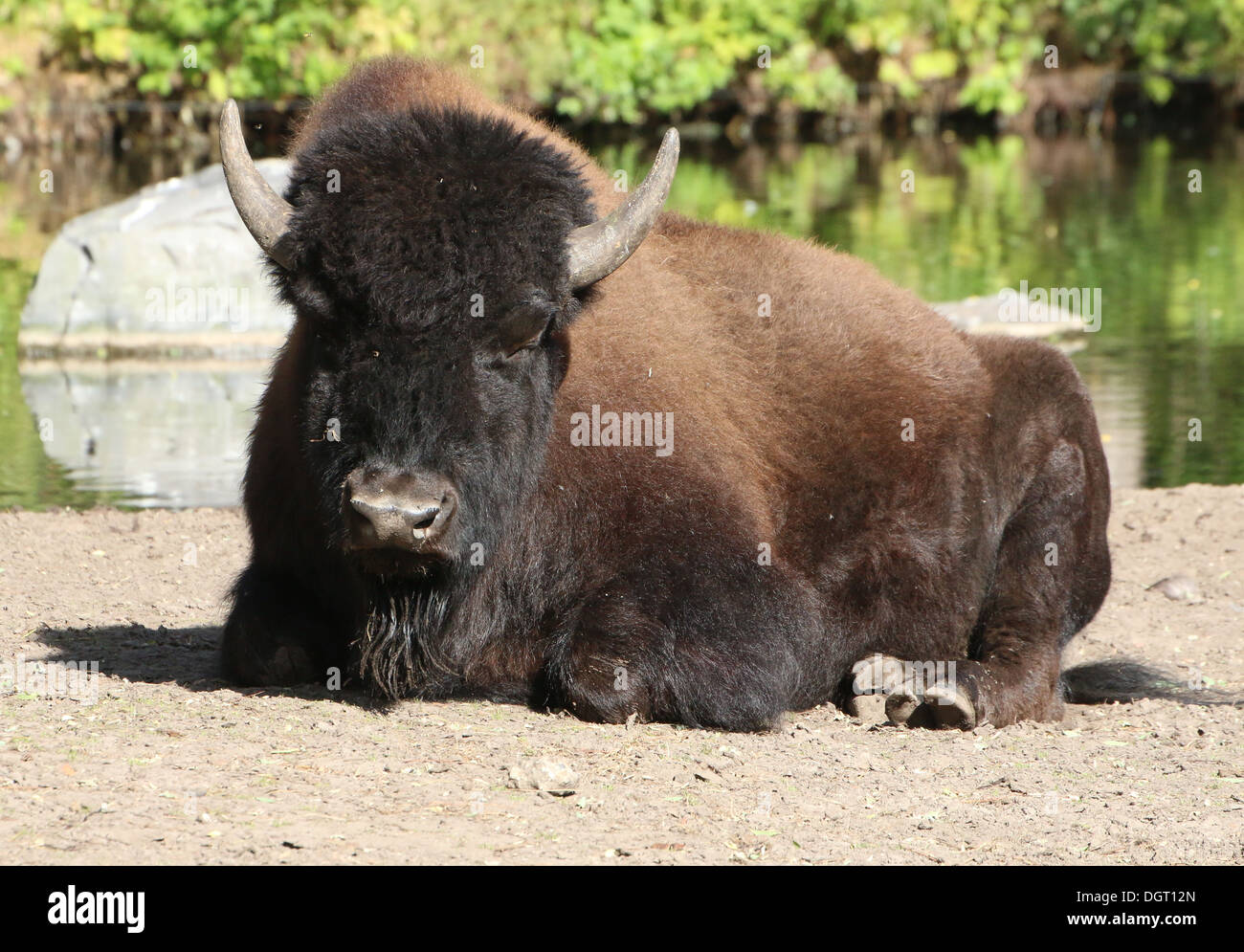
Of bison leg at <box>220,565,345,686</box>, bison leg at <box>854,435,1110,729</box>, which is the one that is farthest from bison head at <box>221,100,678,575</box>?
bison leg at <box>854,435,1110,729</box>

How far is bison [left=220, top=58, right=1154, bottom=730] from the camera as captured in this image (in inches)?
202

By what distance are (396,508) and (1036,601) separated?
3.28 m

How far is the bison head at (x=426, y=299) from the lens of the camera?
4984 millimetres

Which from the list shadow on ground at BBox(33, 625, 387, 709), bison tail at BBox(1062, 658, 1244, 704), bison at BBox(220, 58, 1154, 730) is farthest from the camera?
bison tail at BBox(1062, 658, 1244, 704)

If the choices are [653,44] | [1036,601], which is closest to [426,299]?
[1036,601]

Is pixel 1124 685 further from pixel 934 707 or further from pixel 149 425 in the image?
pixel 149 425

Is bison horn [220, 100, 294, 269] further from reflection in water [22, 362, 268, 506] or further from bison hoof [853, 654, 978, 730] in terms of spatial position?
reflection in water [22, 362, 268, 506]

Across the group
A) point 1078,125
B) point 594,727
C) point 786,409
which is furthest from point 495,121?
point 1078,125

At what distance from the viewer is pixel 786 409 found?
6.55 metres

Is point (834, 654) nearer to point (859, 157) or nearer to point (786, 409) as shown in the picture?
point (786, 409)

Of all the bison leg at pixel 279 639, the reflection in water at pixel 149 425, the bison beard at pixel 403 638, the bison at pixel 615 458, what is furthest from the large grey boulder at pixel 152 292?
the bison beard at pixel 403 638

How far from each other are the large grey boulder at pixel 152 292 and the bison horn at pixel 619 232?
9.30 m

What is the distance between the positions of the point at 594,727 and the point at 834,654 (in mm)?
1348

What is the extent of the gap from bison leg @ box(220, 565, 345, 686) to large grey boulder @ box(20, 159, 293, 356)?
8639mm
